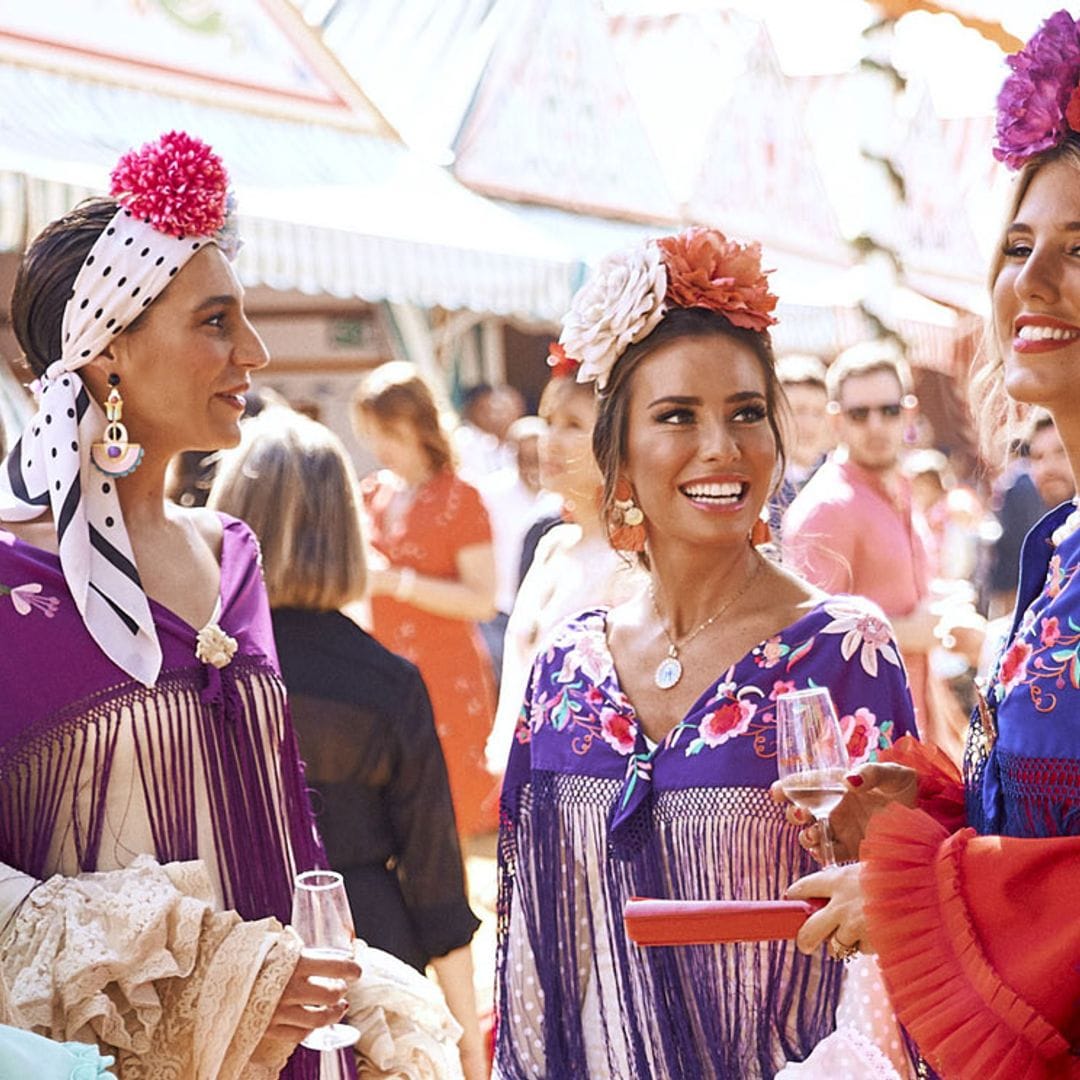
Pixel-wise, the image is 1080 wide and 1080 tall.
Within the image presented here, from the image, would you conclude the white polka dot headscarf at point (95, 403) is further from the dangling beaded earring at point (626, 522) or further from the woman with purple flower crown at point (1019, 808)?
the woman with purple flower crown at point (1019, 808)

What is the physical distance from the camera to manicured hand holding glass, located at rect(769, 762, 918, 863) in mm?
2289

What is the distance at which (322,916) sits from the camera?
2.38 m

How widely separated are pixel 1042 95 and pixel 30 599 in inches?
63.0

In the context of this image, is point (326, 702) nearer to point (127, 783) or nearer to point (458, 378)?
point (127, 783)

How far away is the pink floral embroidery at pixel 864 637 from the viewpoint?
256 centimetres

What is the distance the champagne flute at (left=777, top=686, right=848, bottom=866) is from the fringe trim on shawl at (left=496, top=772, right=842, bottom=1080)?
0.27m

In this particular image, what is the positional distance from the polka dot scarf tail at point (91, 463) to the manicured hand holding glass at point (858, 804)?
102 centimetres

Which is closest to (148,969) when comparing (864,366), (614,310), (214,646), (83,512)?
(214,646)

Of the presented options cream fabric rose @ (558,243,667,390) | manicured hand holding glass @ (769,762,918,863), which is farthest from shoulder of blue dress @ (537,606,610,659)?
manicured hand holding glass @ (769,762,918,863)

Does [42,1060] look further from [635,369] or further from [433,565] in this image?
[433,565]

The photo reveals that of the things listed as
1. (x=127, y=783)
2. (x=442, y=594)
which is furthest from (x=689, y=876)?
(x=442, y=594)

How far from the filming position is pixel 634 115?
13992 mm

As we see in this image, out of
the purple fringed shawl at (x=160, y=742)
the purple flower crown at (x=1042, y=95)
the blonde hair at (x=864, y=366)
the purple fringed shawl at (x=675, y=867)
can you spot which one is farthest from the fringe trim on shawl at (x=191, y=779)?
the blonde hair at (x=864, y=366)

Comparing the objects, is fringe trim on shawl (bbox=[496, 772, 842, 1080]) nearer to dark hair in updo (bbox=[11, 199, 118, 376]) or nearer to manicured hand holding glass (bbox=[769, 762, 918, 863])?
manicured hand holding glass (bbox=[769, 762, 918, 863])
